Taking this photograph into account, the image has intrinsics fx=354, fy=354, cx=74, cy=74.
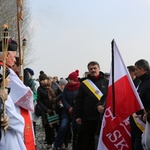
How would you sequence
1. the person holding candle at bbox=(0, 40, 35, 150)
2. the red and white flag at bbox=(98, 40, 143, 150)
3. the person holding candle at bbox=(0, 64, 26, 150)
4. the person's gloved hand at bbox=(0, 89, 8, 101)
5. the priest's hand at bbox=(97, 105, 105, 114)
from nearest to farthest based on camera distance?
1. the person's gloved hand at bbox=(0, 89, 8, 101)
2. the person holding candle at bbox=(0, 64, 26, 150)
3. the person holding candle at bbox=(0, 40, 35, 150)
4. the red and white flag at bbox=(98, 40, 143, 150)
5. the priest's hand at bbox=(97, 105, 105, 114)

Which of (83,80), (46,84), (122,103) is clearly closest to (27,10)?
(46,84)

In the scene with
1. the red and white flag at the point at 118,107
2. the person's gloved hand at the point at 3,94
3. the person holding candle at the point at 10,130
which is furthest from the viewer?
the red and white flag at the point at 118,107

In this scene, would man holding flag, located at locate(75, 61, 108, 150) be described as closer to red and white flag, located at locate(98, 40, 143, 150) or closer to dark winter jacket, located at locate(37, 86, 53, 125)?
red and white flag, located at locate(98, 40, 143, 150)

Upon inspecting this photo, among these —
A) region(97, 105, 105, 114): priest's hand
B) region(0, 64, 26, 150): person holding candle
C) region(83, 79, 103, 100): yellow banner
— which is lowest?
region(0, 64, 26, 150): person holding candle

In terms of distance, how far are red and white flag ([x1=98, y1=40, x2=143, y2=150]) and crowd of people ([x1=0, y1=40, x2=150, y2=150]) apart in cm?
23

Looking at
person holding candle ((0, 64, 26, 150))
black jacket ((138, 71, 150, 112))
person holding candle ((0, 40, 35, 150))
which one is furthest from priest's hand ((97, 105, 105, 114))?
person holding candle ((0, 64, 26, 150))

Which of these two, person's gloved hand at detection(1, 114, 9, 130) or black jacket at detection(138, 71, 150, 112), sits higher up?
black jacket at detection(138, 71, 150, 112)

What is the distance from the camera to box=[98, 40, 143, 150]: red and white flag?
4.83 meters

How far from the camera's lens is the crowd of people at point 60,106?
3.61 meters

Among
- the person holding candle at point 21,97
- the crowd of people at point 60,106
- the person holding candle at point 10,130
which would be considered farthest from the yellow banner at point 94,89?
the person holding candle at point 10,130

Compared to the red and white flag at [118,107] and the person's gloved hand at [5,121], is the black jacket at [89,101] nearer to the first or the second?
the red and white flag at [118,107]

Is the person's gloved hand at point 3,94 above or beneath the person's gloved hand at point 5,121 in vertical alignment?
above

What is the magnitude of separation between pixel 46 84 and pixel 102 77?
8.00ft

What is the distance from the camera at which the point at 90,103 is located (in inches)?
249
